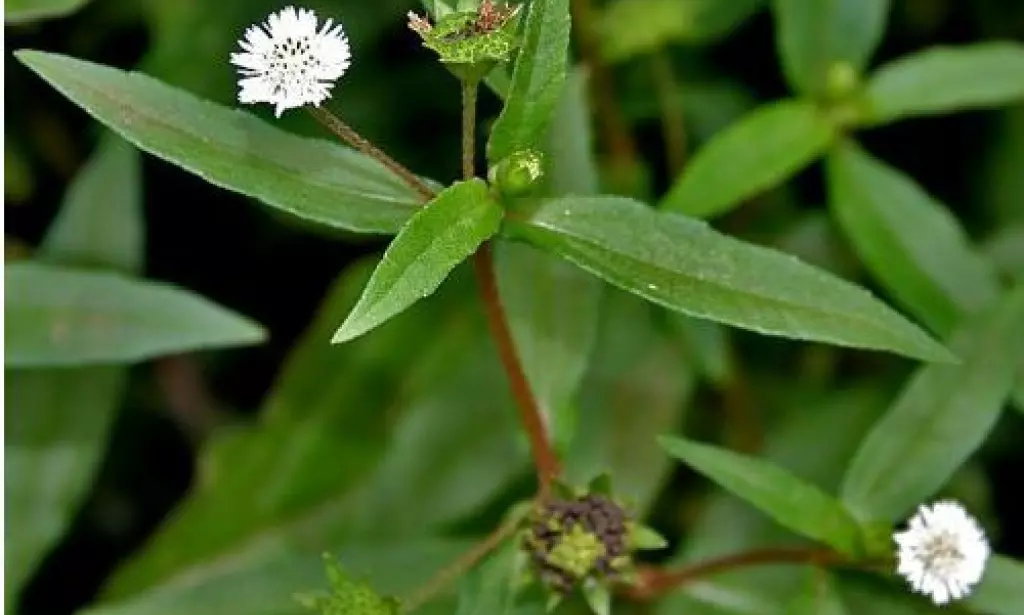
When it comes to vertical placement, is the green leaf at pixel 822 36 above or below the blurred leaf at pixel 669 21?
below

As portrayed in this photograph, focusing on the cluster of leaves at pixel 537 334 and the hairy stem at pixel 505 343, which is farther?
the cluster of leaves at pixel 537 334

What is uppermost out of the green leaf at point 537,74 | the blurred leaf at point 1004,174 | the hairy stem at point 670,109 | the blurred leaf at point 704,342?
the blurred leaf at point 1004,174

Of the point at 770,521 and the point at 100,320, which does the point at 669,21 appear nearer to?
the point at 770,521

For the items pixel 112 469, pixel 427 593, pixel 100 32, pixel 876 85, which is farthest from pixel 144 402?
pixel 876 85

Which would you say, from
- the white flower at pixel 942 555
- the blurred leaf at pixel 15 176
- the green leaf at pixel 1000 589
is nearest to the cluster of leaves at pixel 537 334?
the green leaf at pixel 1000 589

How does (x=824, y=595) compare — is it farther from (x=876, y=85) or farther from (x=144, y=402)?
(x=144, y=402)

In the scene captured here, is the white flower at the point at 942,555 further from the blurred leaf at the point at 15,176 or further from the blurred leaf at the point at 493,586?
the blurred leaf at the point at 15,176

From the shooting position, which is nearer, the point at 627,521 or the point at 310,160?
the point at 310,160
